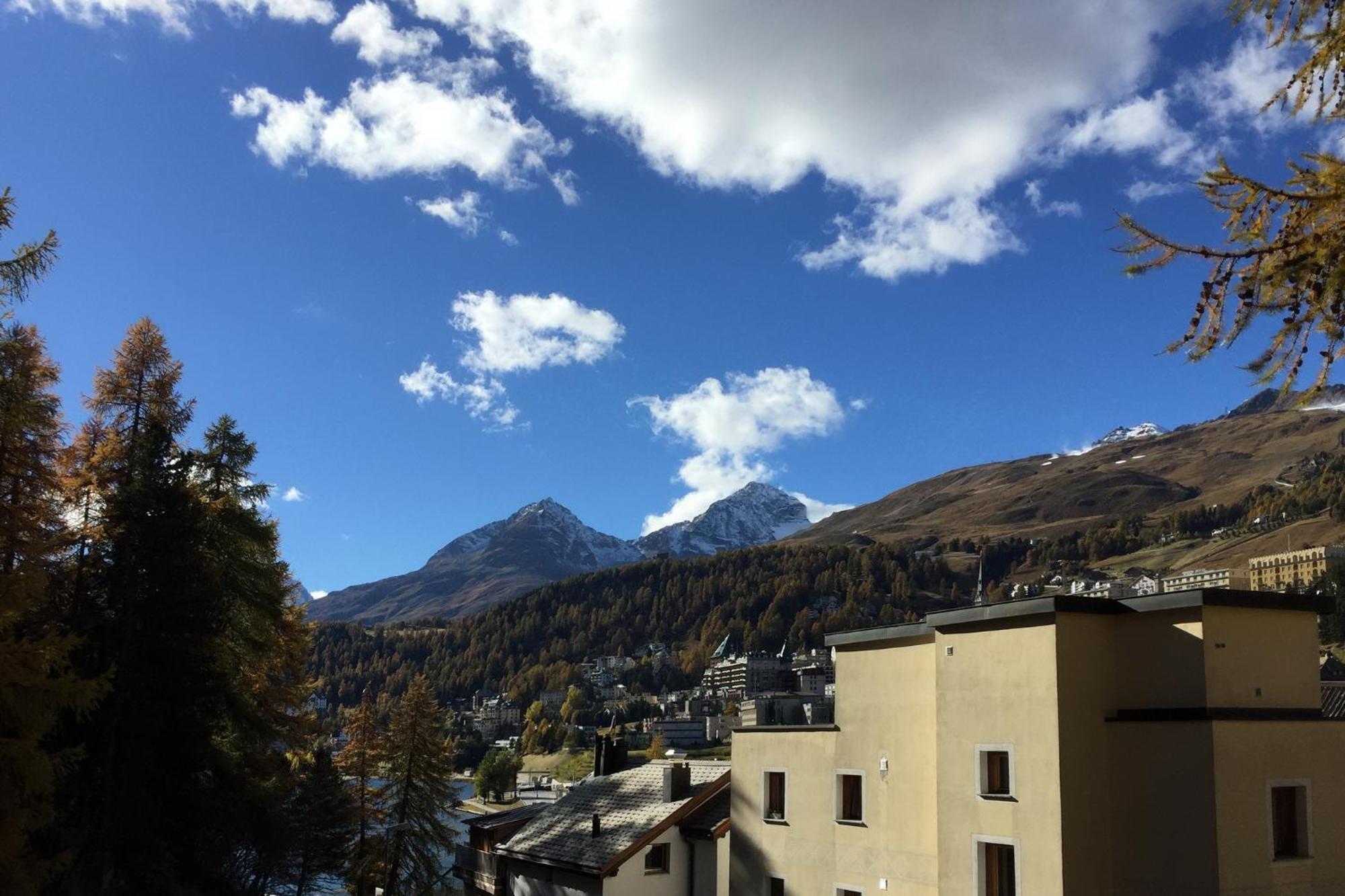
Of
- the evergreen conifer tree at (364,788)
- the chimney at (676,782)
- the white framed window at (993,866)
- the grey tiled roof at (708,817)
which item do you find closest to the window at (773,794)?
the grey tiled roof at (708,817)

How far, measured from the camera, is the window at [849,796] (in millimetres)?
21047

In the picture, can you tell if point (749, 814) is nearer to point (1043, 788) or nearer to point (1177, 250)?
point (1043, 788)

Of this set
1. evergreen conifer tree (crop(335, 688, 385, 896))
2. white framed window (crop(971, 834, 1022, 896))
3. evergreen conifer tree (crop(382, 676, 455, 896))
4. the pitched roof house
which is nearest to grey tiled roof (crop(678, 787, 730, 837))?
the pitched roof house

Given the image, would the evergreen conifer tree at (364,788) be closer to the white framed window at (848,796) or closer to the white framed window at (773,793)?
the white framed window at (773,793)

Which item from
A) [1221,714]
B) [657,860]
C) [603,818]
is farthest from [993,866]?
[603,818]

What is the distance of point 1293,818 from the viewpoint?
626 inches

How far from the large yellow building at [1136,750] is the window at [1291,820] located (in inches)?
1.0

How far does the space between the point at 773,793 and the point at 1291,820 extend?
1065 centimetres

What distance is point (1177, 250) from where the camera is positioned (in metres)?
7.42

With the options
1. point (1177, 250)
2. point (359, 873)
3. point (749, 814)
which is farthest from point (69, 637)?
point (359, 873)

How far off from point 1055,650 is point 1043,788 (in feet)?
7.08

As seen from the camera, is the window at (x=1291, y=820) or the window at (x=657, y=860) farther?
the window at (x=657, y=860)

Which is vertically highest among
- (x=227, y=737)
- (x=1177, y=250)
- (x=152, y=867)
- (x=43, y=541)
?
(x=1177, y=250)

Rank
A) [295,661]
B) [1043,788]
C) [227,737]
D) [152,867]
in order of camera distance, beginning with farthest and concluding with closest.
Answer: [295,661], [227,737], [152,867], [1043,788]
